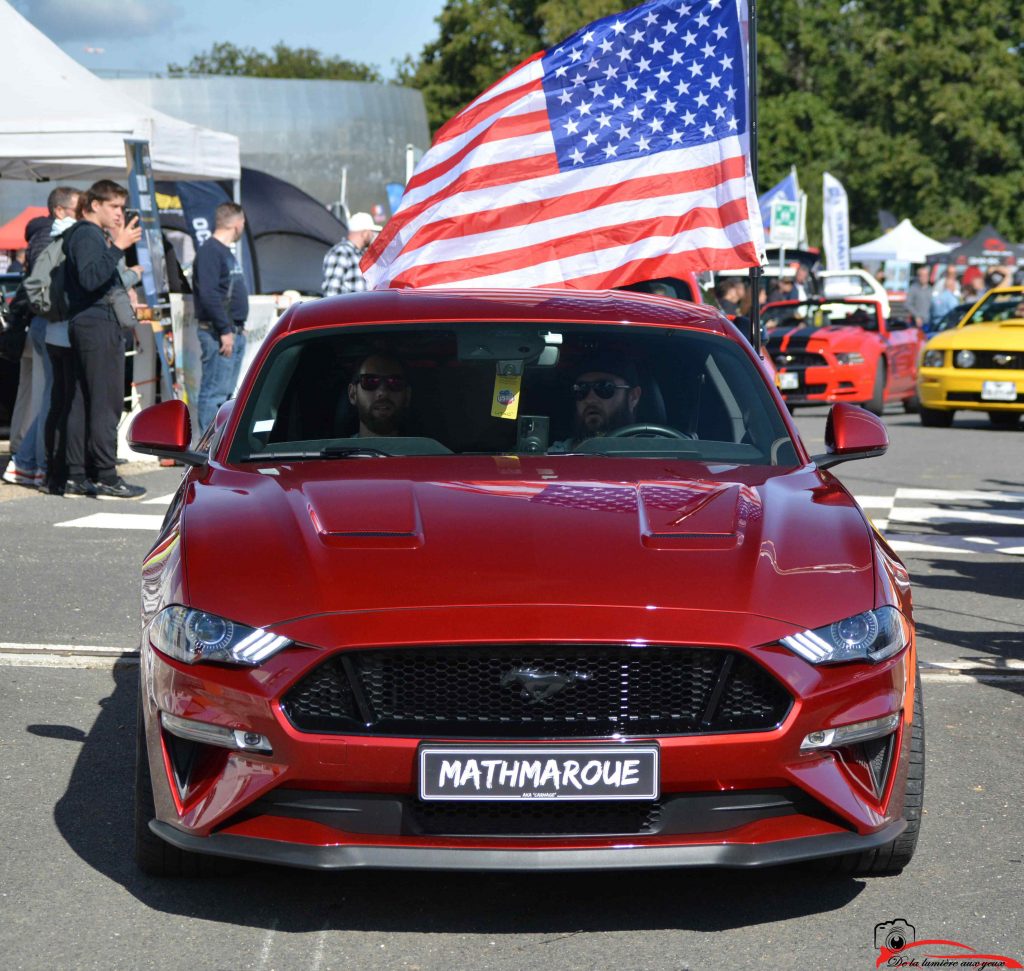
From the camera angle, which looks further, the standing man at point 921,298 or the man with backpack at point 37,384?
the standing man at point 921,298

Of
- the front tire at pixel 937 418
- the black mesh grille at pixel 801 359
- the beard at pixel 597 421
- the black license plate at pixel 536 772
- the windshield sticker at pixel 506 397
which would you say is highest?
the windshield sticker at pixel 506 397

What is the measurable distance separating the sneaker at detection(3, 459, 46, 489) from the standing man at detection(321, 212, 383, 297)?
137 inches

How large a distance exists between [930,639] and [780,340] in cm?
1511

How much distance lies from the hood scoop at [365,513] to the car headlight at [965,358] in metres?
16.7

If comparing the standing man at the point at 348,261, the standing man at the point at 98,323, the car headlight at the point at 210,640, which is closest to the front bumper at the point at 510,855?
the car headlight at the point at 210,640

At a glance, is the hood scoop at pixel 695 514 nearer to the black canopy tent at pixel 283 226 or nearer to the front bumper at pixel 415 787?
the front bumper at pixel 415 787

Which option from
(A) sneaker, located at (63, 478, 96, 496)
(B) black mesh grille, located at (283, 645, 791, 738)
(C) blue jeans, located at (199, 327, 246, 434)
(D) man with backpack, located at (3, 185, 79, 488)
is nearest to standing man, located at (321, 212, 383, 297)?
(C) blue jeans, located at (199, 327, 246, 434)

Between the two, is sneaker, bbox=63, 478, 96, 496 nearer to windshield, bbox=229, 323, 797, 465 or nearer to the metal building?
windshield, bbox=229, 323, 797, 465

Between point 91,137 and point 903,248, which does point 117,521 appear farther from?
point 903,248

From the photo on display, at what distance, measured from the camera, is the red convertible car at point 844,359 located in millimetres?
21953

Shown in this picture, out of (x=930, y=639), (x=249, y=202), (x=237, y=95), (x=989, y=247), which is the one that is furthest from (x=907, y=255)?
(x=930, y=639)

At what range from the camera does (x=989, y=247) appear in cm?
4906

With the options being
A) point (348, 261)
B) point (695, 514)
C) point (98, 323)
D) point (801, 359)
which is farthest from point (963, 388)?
point (695, 514)

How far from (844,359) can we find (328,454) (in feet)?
57.5
